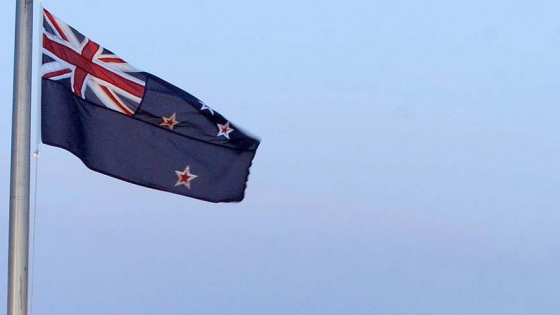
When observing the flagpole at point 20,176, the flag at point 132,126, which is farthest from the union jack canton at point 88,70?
the flagpole at point 20,176

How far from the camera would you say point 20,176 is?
10.1m

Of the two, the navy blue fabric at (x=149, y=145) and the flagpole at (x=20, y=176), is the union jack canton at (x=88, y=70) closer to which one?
the navy blue fabric at (x=149, y=145)

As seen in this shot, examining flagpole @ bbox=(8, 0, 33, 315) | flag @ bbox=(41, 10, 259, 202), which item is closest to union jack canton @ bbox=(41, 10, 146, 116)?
flag @ bbox=(41, 10, 259, 202)

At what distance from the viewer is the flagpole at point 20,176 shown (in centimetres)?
1001

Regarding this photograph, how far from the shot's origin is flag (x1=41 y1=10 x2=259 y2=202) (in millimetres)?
10758

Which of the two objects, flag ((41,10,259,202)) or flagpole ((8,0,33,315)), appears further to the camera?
flag ((41,10,259,202))

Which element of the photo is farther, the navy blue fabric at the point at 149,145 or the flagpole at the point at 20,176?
the navy blue fabric at the point at 149,145

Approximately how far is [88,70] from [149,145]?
1.02 meters

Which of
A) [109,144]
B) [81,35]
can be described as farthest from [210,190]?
[81,35]

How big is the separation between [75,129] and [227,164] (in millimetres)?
1758

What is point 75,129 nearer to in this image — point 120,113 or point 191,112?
point 120,113

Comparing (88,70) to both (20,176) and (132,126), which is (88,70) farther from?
(20,176)

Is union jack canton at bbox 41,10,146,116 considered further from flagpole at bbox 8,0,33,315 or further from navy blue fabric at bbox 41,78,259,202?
flagpole at bbox 8,0,33,315

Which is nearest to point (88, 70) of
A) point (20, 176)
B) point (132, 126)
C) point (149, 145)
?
point (132, 126)
